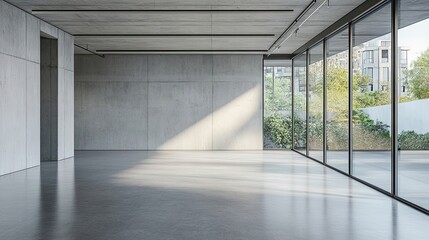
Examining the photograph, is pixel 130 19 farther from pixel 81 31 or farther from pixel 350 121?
pixel 350 121

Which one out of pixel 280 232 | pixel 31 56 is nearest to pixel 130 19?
pixel 31 56

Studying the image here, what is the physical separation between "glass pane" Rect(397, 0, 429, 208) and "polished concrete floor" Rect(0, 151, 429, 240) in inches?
18.2

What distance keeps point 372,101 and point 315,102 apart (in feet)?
18.7

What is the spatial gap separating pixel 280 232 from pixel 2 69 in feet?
27.3

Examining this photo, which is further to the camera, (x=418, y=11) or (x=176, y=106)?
(x=176, y=106)

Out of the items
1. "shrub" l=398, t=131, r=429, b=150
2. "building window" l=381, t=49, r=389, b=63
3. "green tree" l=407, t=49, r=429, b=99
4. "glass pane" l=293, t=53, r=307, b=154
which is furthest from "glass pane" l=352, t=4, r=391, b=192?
"glass pane" l=293, t=53, r=307, b=154

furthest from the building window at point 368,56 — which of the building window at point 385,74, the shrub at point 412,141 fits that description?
the shrub at point 412,141

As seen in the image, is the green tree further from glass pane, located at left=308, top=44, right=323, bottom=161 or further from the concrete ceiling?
glass pane, located at left=308, top=44, right=323, bottom=161

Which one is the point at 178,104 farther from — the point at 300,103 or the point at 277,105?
the point at 300,103

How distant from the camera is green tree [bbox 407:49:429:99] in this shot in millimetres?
7695

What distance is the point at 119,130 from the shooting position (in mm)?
21266

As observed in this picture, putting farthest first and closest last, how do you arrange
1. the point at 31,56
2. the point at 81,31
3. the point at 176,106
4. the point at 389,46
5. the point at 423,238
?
the point at 176,106 < the point at 81,31 < the point at 31,56 < the point at 389,46 < the point at 423,238

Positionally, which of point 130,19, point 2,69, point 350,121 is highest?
point 130,19

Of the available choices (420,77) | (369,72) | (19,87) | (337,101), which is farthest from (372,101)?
(19,87)
